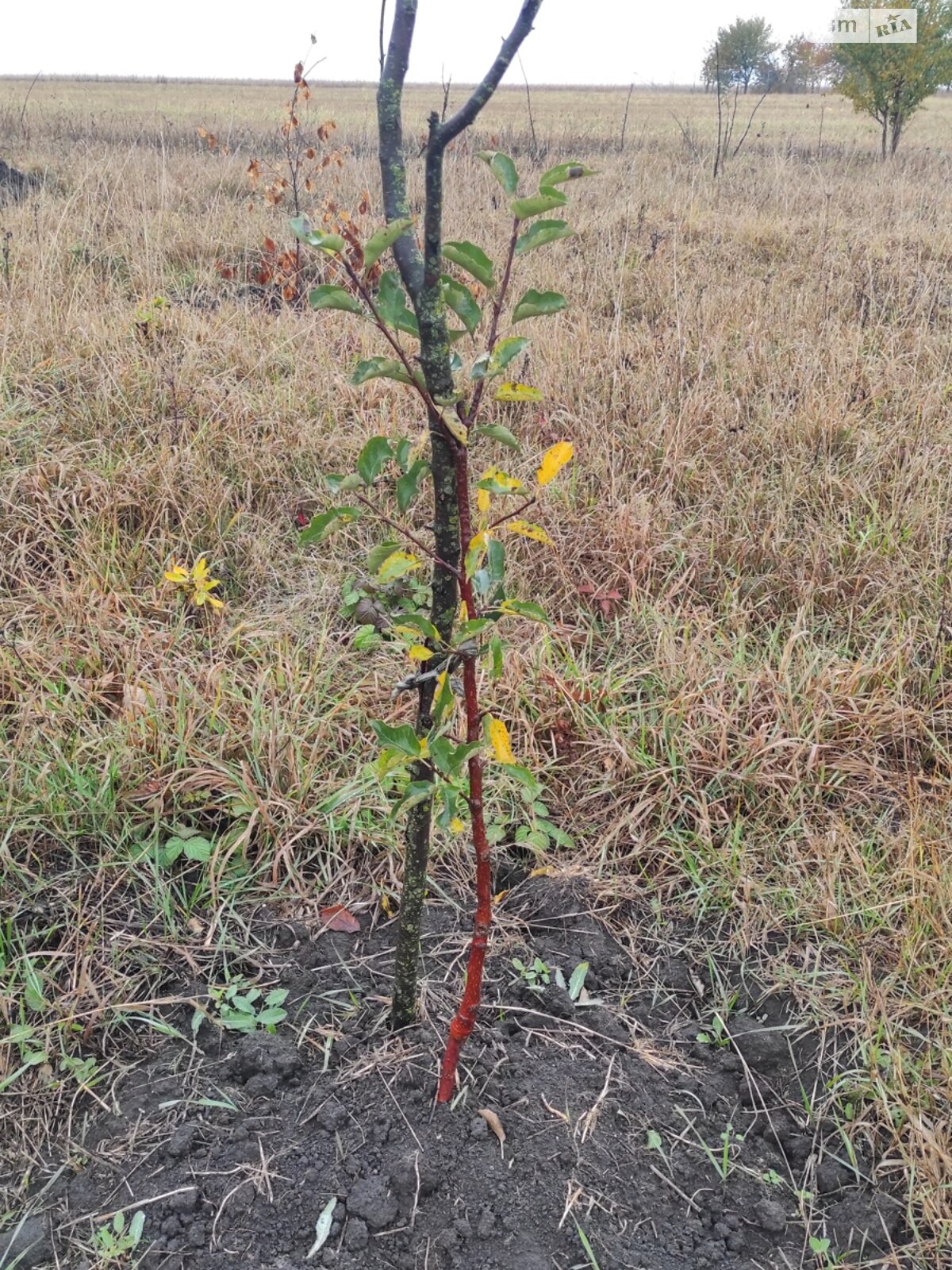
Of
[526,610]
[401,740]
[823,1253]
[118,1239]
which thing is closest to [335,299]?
[526,610]

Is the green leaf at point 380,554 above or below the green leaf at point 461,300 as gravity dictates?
below

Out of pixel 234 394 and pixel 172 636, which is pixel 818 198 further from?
pixel 172 636

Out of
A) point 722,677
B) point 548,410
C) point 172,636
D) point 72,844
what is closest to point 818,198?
point 548,410

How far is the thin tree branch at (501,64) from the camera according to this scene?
917 millimetres

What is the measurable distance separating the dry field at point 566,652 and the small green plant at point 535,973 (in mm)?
241

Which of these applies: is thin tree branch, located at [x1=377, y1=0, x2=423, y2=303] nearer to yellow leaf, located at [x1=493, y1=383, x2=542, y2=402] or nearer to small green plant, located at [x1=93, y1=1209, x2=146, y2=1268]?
yellow leaf, located at [x1=493, y1=383, x2=542, y2=402]

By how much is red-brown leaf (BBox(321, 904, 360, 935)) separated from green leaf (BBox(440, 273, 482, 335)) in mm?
1212

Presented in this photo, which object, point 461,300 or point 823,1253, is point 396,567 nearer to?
point 461,300

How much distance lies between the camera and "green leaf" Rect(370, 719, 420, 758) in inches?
44.5

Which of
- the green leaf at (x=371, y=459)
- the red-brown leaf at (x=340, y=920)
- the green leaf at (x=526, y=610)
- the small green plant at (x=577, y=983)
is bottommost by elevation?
the small green plant at (x=577, y=983)

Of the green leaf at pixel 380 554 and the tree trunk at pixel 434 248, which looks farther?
the green leaf at pixel 380 554

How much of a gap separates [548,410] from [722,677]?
158 centimetres

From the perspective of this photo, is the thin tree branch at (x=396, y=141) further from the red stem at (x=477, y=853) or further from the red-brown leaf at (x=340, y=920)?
the red-brown leaf at (x=340, y=920)

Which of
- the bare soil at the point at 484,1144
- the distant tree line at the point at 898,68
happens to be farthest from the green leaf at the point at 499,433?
the distant tree line at the point at 898,68
